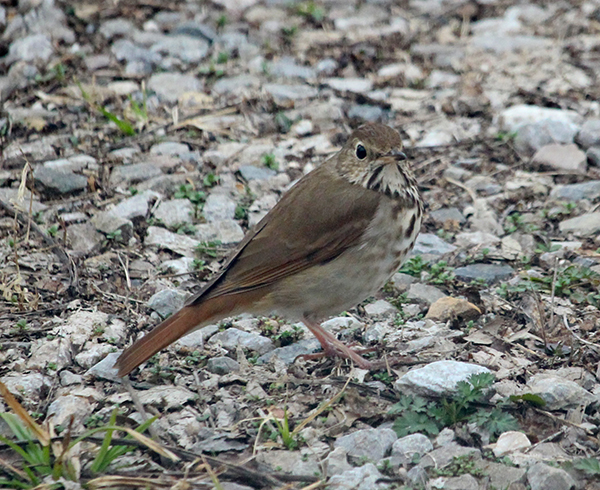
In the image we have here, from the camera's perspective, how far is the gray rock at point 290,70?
8.09m

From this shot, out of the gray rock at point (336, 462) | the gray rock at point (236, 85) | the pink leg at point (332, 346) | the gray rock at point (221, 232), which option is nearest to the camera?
the gray rock at point (336, 462)

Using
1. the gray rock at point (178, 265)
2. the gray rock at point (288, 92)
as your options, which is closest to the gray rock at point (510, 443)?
the gray rock at point (178, 265)

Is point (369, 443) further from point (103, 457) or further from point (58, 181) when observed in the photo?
point (58, 181)

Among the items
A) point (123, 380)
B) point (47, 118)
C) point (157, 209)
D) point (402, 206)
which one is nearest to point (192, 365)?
point (123, 380)

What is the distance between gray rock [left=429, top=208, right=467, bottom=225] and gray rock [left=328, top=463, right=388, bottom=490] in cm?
286

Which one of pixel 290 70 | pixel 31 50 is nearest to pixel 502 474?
pixel 290 70

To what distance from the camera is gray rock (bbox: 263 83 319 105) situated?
7688 millimetres

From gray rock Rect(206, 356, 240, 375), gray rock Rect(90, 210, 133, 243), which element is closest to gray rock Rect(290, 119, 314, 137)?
gray rock Rect(90, 210, 133, 243)

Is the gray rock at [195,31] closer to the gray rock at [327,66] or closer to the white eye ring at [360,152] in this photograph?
the gray rock at [327,66]

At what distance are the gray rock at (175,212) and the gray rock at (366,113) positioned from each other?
188 cm

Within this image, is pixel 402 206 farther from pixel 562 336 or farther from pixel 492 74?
pixel 492 74

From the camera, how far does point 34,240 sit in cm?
575

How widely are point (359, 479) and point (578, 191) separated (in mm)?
3555

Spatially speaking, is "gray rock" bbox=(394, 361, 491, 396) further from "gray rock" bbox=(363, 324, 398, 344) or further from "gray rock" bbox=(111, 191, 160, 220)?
"gray rock" bbox=(111, 191, 160, 220)
